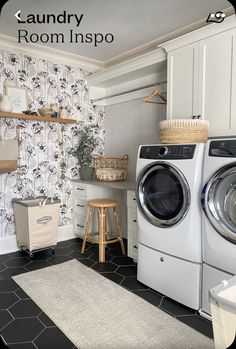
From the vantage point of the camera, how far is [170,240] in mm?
2049

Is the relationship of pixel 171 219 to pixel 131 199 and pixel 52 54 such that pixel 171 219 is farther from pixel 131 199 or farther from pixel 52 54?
pixel 52 54

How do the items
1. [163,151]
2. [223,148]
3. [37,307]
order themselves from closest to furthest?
[223,148], [37,307], [163,151]

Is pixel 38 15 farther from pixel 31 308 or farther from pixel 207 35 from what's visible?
pixel 31 308

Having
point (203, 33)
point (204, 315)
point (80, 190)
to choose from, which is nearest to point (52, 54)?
point (80, 190)

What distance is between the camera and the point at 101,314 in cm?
191

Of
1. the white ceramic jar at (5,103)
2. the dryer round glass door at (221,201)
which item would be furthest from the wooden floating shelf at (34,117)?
the dryer round glass door at (221,201)

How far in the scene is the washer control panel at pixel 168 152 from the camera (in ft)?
6.33

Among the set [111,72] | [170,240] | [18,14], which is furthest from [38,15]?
[170,240]

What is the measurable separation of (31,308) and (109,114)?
8.81 ft

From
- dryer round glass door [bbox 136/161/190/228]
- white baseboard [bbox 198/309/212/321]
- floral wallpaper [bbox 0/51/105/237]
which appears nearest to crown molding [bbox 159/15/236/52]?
dryer round glass door [bbox 136/161/190/228]

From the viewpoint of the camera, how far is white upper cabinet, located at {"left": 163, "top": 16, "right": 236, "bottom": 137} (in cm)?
208

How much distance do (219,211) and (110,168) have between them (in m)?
1.70

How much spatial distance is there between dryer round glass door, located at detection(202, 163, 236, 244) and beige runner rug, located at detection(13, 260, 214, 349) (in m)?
0.72

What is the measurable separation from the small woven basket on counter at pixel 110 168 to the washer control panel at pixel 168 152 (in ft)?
3.39
